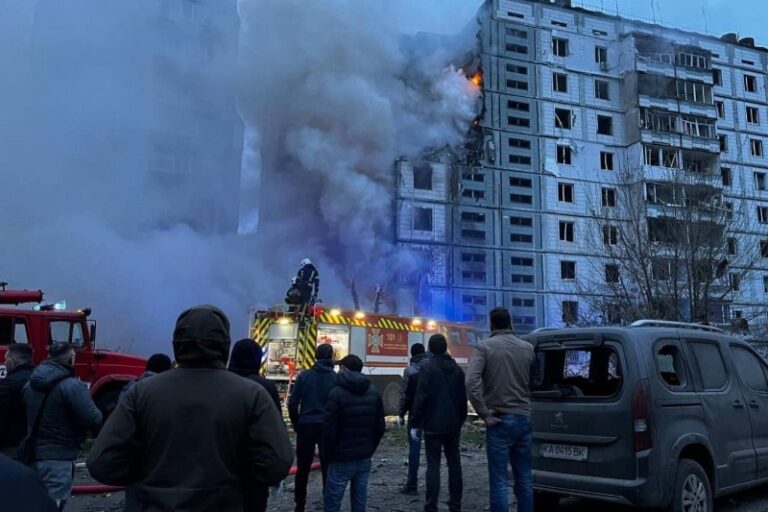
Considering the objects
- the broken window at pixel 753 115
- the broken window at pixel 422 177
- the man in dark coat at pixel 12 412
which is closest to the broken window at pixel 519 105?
the broken window at pixel 422 177

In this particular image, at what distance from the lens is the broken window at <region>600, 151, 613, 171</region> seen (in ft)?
109

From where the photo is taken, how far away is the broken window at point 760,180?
3591cm

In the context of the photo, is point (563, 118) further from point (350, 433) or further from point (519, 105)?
point (350, 433)

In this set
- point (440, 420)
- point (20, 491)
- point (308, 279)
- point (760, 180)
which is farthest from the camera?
point (760, 180)

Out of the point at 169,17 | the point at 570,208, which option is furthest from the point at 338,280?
the point at 570,208

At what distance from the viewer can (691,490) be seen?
15.0 ft

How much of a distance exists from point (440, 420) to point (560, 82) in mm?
31936

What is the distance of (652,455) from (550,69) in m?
32.1

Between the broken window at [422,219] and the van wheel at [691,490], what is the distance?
78.2 feet

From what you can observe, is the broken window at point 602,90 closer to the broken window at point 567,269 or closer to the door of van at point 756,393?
the broken window at point 567,269

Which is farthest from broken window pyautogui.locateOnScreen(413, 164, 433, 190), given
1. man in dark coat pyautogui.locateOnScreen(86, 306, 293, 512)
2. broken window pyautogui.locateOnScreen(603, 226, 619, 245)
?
man in dark coat pyautogui.locateOnScreen(86, 306, 293, 512)

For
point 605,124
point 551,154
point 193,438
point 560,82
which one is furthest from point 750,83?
point 193,438

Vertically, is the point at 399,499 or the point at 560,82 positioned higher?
the point at 560,82

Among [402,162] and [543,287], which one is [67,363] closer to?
[402,162]
